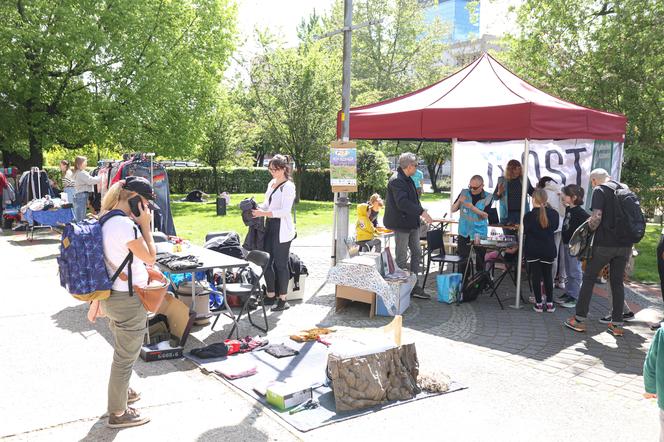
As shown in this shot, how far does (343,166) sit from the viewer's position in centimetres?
843

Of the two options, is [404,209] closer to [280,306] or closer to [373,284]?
[373,284]

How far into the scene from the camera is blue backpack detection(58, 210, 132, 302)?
3719mm

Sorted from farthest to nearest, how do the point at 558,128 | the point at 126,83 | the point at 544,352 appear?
the point at 126,83
the point at 558,128
the point at 544,352

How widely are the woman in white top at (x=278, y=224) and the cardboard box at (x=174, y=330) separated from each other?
1356 mm

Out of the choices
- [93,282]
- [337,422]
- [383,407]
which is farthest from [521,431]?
[93,282]

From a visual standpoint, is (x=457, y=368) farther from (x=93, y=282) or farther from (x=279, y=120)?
(x=279, y=120)

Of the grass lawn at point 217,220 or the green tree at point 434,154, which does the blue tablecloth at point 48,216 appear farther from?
the green tree at point 434,154

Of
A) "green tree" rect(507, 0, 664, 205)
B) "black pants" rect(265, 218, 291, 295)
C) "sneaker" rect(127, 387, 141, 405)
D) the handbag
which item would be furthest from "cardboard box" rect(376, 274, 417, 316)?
"green tree" rect(507, 0, 664, 205)

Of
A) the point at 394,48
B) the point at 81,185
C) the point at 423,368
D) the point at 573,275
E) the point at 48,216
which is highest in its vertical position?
the point at 394,48

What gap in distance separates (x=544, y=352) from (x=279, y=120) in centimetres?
1863

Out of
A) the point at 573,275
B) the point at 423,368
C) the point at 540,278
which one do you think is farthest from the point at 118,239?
the point at 573,275

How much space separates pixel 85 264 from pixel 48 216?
1032 centimetres

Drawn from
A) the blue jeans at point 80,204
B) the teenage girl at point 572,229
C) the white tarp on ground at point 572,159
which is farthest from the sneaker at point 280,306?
the blue jeans at point 80,204

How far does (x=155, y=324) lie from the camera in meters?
5.91
